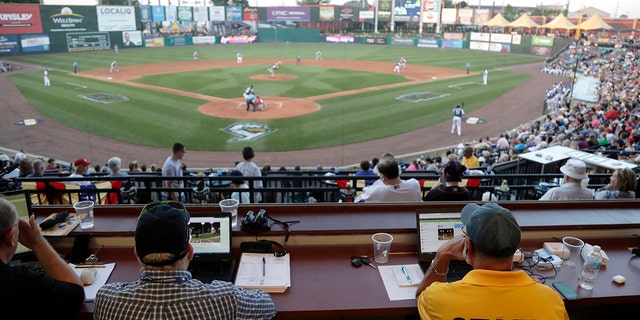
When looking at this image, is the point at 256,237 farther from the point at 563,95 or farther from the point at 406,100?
the point at 563,95

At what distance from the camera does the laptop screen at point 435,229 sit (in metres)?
3.62

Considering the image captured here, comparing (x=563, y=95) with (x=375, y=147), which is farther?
(x=563, y=95)

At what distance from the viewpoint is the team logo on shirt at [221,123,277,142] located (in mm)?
18158

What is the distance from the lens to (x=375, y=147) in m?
17.2

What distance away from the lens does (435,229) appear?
367cm

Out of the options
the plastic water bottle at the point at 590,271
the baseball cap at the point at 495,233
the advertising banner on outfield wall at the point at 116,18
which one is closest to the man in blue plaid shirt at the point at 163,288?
the baseball cap at the point at 495,233

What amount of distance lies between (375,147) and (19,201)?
47.2 ft

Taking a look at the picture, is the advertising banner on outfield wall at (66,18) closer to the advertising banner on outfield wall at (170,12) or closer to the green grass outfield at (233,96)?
the green grass outfield at (233,96)

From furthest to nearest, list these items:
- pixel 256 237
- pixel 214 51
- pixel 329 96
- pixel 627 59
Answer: pixel 214 51, pixel 627 59, pixel 329 96, pixel 256 237

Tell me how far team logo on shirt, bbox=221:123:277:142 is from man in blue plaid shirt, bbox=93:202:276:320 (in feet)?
51.5

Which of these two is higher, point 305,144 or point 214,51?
point 214,51

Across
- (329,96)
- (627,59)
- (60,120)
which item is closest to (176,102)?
(60,120)

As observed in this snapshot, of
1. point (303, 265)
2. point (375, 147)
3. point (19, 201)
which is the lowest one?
point (375, 147)

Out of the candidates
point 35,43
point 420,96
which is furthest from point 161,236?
point 35,43
